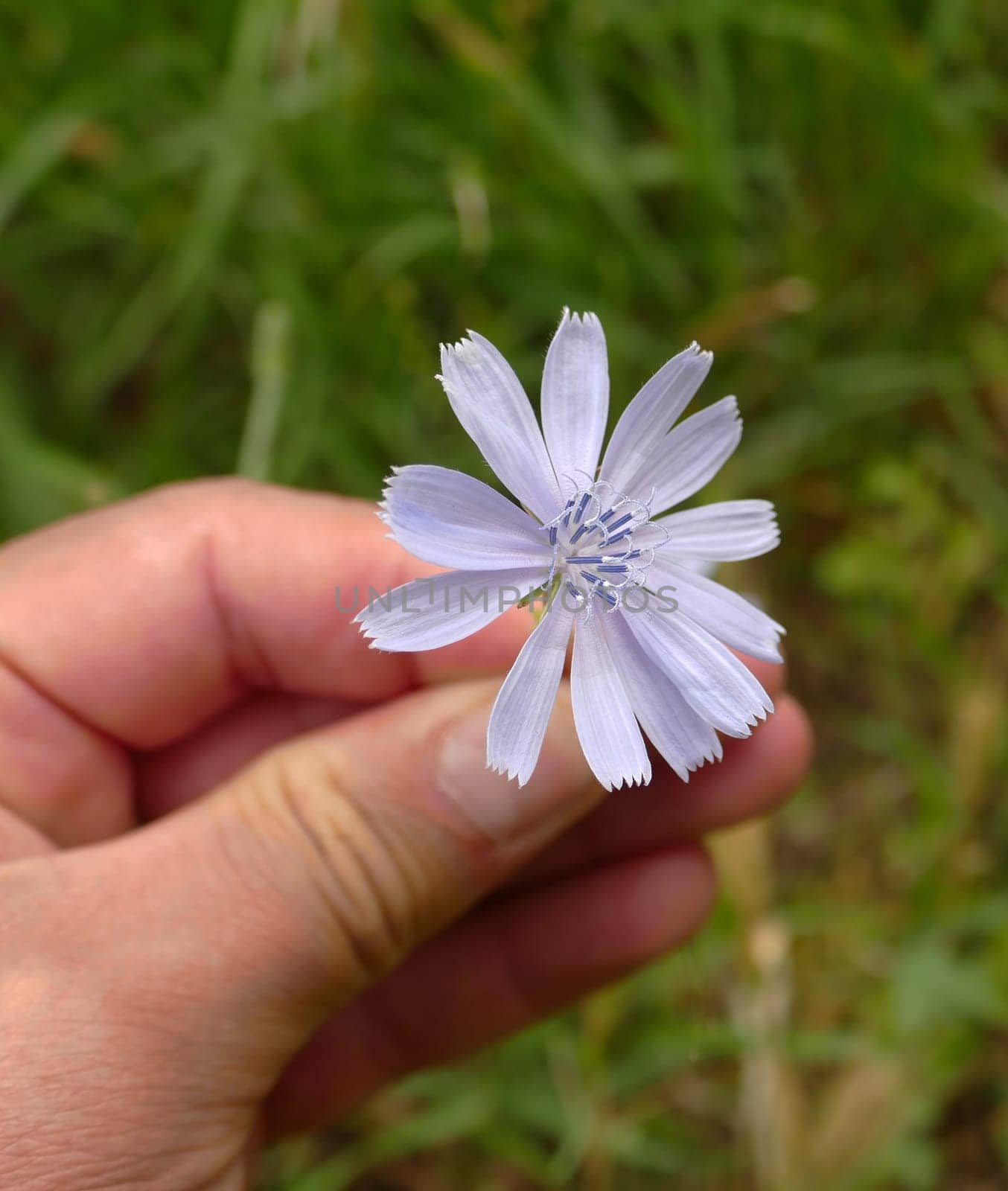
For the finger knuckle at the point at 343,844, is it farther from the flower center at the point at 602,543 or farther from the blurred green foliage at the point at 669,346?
the blurred green foliage at the point at 669,346

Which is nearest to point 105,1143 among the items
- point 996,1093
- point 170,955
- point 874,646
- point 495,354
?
point 170,955

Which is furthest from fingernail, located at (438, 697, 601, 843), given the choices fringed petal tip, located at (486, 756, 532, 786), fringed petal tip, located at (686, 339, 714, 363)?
fringed petal tip, located at (686, 339, 714, 363)

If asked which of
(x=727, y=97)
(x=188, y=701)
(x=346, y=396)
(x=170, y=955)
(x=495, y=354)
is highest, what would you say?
(x=727, y=97)

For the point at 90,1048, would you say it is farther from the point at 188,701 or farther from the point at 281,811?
the point at 188,701

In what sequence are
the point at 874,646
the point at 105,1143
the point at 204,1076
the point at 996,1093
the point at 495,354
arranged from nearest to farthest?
the point at 495,354 → the point at 105,1143 → the point at 204,1076 → the point at 996,1093 → the point at 874,646

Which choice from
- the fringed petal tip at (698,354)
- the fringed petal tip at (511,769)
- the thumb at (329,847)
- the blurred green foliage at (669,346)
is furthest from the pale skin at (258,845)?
the fringed petal tip at (698,354)
